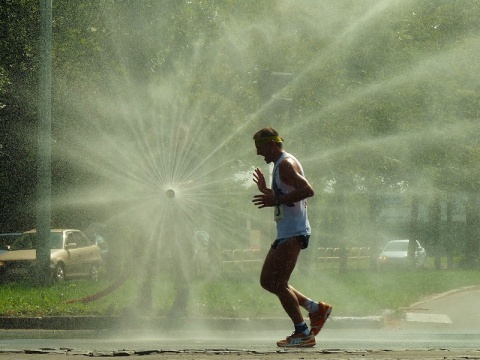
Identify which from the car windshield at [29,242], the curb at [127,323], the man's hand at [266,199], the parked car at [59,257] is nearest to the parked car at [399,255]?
the parked car at [59,257]

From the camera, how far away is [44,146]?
19.9 metres

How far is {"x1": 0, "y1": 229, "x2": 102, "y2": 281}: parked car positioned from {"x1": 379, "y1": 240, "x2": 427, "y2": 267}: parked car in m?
17.2

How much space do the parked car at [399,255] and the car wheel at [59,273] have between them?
20332 mm

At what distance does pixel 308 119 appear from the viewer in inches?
1110

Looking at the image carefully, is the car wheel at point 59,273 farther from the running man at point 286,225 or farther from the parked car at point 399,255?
the parked car at point 399,255

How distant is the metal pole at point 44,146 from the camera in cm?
1983

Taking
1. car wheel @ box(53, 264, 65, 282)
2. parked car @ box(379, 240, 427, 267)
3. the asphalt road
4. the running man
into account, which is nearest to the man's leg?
the running man

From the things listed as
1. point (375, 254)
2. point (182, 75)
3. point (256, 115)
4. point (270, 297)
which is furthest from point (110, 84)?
point (375, 254)

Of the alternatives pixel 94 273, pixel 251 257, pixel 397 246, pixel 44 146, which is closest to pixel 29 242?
pixel 94 273

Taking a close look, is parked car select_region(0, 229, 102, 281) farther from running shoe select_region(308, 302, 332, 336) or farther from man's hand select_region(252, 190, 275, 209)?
man's hand select_region(252, 190, 275, 209)

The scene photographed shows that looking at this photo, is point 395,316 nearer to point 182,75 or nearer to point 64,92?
point 182,75

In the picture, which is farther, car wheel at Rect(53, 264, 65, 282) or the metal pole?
car wheel at Rect(53, 264, 65, 282)

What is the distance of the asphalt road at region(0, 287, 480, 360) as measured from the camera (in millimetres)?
8398

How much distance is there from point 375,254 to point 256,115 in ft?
40.5
